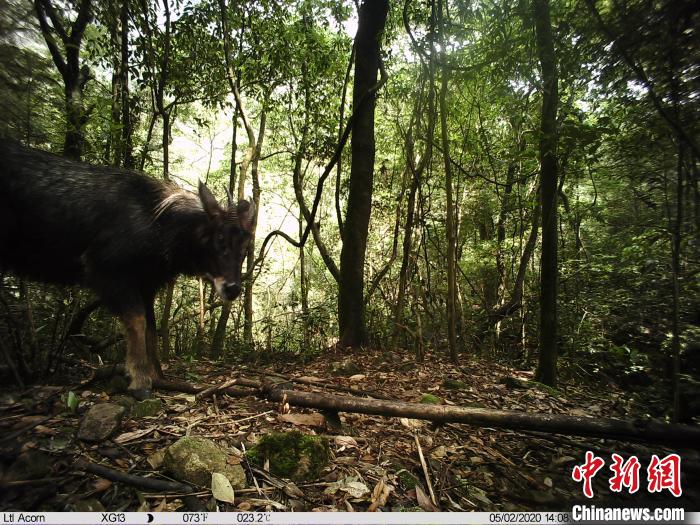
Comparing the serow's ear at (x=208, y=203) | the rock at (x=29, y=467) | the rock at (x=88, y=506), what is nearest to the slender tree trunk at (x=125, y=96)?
the serow's ear at (x=208, y=203)

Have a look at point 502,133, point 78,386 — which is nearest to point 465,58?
point 502,133

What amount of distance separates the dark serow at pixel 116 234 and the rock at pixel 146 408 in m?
0.31

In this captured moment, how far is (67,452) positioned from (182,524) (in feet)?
3.55

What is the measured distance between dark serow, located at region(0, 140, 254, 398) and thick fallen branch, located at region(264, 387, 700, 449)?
6.44ft

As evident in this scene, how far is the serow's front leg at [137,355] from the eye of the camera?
339cm

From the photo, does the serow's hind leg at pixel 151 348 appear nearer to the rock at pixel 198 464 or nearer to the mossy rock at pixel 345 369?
the rock at pixel 198 464

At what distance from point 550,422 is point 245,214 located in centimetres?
340

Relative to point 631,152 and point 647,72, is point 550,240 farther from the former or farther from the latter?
point 647,72

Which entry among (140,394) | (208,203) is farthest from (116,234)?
(140,394)

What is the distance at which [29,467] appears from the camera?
208cm

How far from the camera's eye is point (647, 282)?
5.82 metres

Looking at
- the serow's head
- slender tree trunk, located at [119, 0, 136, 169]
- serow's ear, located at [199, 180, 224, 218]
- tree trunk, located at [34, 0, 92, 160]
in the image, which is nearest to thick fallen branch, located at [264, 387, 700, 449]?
the serow's head

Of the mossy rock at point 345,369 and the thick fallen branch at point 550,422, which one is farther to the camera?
the mossy rock at point 345,369

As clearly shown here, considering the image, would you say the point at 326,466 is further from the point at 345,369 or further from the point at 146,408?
the point at 345,369
